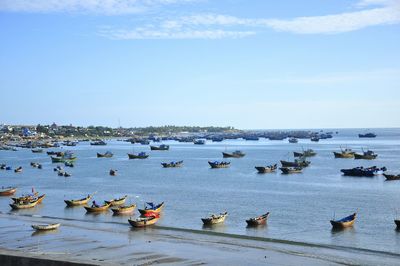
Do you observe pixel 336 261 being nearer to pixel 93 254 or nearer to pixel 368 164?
pixel 93 254

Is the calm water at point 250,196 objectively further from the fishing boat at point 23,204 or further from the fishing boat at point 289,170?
the fishing boat at point 289,170

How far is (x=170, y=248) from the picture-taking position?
3070 centimetres

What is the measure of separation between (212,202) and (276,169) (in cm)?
3760

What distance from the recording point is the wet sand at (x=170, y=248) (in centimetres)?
2788

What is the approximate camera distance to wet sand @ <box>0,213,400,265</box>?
1097 inches

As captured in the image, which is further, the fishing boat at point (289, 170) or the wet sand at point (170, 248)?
Result: the fishing boat at point (289, 170)

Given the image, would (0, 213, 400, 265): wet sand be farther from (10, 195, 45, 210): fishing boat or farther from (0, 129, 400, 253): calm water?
(10, 195, 45, 210): fishing boat

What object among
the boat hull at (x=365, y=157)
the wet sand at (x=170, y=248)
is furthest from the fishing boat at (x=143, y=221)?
the boat hull at (x=365, y=157)

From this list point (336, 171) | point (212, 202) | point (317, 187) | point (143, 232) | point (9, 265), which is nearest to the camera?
point (9, 265)

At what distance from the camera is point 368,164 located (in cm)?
9631

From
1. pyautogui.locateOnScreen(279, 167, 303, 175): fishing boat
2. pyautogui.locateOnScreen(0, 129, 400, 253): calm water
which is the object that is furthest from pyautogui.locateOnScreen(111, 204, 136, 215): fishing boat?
pyautogui.locateOnScreen(279, 167, 303, 175): fishing boat

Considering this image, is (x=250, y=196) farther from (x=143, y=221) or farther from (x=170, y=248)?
(x=170, y=248)

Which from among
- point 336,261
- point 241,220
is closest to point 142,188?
point 241,220

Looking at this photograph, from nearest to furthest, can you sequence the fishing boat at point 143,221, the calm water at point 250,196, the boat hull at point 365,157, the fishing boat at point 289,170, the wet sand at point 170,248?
1. the wet sand at point 170,248
2. the calm water at point 250,196
3. the fishing boat at point 143,221
4. the fishing boat at point 289,170
5. the boat hull at point 365,157
